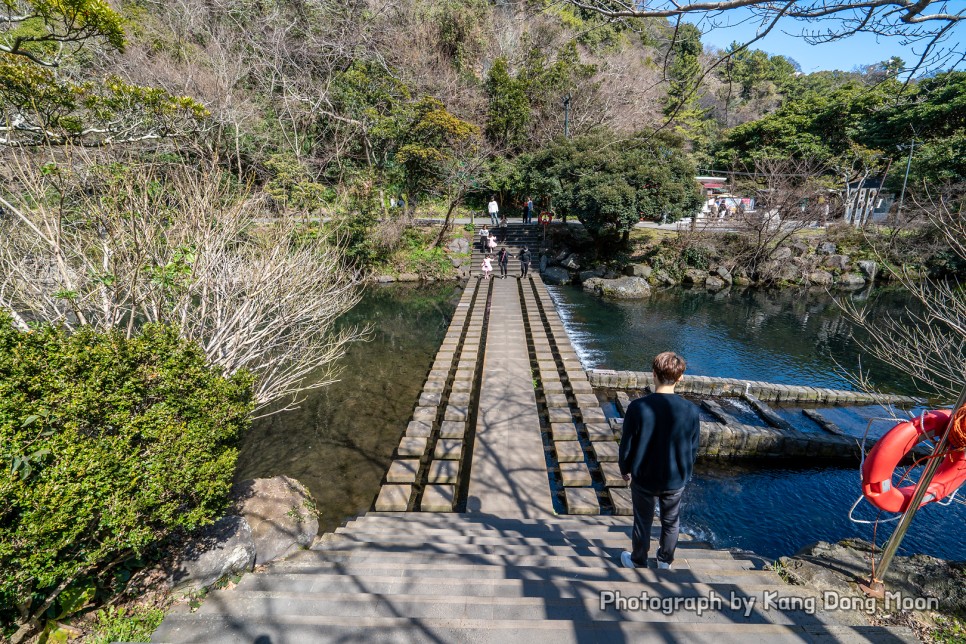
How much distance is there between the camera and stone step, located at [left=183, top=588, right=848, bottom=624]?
2605 millimetres

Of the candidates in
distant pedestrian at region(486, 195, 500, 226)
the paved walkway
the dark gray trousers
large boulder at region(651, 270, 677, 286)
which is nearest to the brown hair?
the dark gray trousers

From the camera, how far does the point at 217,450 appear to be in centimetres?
366

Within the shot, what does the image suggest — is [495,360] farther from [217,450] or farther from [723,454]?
[217,450]

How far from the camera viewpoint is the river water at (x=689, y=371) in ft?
20.2

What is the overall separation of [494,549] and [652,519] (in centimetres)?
154

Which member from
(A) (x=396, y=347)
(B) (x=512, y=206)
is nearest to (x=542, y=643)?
(A) (x=396, y=347)

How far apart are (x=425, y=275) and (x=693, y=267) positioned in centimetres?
1299

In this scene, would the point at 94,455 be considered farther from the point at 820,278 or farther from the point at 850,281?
the point at 850,281

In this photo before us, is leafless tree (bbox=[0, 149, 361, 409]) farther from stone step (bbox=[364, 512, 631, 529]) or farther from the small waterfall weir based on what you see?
stone step (bbox=[364, 512, 631, 529])

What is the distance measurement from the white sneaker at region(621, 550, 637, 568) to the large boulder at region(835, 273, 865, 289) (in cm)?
2261

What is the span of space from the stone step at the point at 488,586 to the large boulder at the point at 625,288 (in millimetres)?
15112

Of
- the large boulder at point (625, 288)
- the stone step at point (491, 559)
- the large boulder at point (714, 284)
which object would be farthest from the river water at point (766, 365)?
the stone step at point (491, 559)

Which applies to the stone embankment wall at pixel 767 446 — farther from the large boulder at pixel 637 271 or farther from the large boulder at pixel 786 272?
the large boulder at pixel 786 272

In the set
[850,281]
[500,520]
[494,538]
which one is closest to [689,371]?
[500,520]
